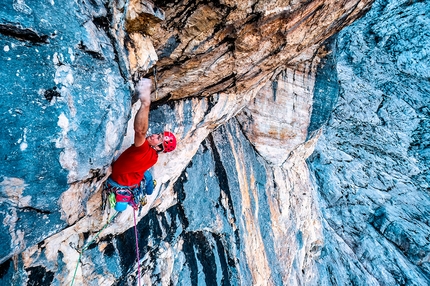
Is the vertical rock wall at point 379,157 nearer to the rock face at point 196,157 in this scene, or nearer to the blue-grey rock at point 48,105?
the rock face at point 196,157

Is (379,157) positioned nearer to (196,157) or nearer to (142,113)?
(196,157)

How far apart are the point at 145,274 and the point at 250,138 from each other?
16.8ft

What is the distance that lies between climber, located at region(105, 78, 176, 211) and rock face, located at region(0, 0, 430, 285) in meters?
0.19

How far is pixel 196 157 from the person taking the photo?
658cm

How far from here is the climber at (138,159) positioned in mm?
3304

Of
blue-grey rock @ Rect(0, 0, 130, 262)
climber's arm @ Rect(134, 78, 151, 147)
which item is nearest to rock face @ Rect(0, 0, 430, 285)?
blue-grey rock @ Rect(0, 0, 130, 262)

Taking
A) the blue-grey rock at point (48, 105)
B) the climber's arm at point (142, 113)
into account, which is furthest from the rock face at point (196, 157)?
the climber's arm at point (142, 113)

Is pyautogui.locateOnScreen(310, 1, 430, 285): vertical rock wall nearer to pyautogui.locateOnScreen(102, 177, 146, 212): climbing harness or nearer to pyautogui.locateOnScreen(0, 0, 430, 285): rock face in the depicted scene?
pyautogui.locateOnScreen(0, 0, 430, 285): rock face

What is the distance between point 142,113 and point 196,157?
139 inches

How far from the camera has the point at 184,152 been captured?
5.98 m

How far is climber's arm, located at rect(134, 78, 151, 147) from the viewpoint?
125 inches

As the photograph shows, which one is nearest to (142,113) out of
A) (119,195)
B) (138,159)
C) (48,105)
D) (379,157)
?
(138,159)

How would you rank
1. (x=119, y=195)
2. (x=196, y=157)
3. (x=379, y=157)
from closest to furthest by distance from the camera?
(x=119, y=195), (x=196, y=157), (x=379, y=157)

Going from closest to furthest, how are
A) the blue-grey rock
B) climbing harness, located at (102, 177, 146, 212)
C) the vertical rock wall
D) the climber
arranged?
the blue-grey rock < the climber < climbing harness, located at (102, 177, 146, 212) < the vertical rock wall
